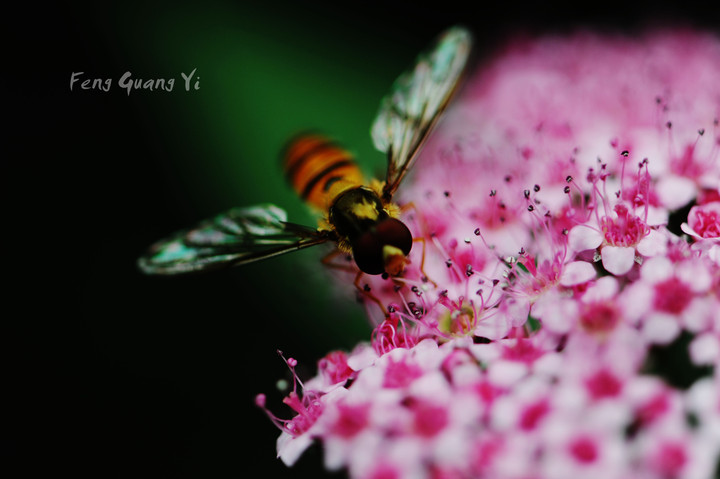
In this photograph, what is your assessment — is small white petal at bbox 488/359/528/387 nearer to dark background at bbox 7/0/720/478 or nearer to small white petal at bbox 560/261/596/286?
small white petal at bbox 560/261/596/286

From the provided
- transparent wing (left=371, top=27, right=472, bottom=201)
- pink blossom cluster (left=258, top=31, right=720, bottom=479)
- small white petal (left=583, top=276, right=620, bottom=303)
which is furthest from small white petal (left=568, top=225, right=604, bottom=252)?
transparent wing (left=371, top=27, right=472, bottom=201)

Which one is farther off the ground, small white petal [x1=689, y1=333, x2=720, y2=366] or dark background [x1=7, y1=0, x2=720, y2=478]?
dark background [x1=7, y1=0, x2=720, y2=478]

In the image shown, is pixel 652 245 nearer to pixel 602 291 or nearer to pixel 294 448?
pixel 602 291

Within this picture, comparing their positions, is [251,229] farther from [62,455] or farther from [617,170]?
[62,455]

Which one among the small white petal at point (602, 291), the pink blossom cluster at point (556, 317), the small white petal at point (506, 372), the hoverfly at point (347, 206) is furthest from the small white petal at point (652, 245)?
the hoverfly at point (347, 206)

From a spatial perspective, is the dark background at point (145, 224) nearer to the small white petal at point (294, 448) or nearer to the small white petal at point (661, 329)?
the small white petal at point (294, 448)
